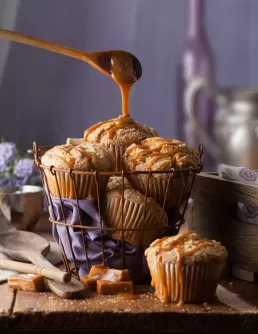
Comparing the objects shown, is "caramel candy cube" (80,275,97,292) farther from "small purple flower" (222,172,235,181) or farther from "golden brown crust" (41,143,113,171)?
"small purple flower" (222,172,235,181)

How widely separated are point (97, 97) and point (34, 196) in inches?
38.3

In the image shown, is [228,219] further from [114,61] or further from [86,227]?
[114,61]

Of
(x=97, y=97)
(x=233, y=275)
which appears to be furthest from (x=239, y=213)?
(x=97, y=97)

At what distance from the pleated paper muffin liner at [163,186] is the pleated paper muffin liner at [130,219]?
0.05 metres

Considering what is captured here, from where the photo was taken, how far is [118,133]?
5.11 ft

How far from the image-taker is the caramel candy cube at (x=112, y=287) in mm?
1396

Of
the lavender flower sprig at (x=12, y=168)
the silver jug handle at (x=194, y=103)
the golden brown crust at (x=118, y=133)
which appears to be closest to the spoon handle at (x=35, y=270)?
the golden brown crust at (x=118, y=133)

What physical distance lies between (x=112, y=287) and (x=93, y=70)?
5.15 ft

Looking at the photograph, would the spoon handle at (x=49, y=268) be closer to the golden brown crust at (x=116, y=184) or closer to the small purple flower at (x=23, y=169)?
the golden brown crust at (x=116, y=184)

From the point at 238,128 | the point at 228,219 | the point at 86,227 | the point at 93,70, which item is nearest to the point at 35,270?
the point at 86,227

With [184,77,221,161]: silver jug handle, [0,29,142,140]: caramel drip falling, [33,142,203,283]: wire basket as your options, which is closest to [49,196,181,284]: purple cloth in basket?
[33,142,203,283]: wire basket

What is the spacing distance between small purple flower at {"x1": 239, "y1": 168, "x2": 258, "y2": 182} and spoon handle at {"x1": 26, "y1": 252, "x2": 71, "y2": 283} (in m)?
0.48

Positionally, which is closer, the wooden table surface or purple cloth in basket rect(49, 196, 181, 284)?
the wooden table surface

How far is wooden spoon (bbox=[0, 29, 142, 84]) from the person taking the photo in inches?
64.0
